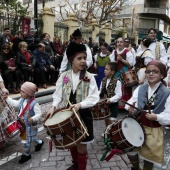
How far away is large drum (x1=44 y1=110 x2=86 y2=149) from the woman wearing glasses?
463 cm

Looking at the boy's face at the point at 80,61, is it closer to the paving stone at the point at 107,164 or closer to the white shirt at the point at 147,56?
the paving stone at the point at 107,164

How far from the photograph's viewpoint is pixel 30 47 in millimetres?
8883

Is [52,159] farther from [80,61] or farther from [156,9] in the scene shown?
[156,9]

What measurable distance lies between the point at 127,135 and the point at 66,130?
29.6 inches

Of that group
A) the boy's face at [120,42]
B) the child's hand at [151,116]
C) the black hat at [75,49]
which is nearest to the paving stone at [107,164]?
the child's hand at [151,116]

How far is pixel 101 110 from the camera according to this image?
4184 mm

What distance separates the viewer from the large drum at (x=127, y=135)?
2762mm

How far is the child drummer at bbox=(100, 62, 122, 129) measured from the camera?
4.22 m

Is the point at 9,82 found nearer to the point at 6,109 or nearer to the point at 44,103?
the point at 44,103

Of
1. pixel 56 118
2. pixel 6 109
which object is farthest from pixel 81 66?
pixel 6 109

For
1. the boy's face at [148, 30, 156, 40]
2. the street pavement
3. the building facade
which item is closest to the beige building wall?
the boy's face at [148, 30, 156, 40]

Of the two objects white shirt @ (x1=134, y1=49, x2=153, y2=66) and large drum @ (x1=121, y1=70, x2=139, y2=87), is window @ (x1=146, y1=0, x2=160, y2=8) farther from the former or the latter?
large drum @ (x1=121, y1=70, x2=139, y2=87)

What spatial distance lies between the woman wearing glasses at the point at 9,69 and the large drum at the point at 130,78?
346 centimetres

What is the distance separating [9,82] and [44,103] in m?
1.32
